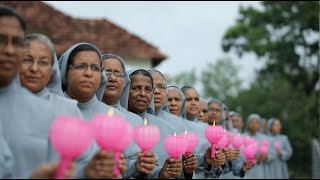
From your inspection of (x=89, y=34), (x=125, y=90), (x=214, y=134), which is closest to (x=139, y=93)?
(x=125, y=90)

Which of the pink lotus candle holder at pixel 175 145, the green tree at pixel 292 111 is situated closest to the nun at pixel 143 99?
the pink lotus candle holder at pixel 175 145

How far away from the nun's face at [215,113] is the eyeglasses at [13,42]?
8638 millimetres

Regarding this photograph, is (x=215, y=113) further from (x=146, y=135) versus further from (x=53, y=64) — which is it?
(x=53, y=64)

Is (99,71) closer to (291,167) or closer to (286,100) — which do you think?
(291,167)

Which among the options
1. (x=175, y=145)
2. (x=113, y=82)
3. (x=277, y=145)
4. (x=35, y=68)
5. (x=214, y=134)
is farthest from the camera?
(x=277, y=145)

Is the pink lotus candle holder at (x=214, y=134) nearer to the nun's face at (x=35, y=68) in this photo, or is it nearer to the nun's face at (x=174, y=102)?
the nun's face at (x=174, y=102)

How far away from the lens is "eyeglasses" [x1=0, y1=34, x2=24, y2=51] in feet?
14.5

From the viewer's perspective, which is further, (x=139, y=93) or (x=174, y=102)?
(x=174, y=102)

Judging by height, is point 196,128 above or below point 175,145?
above

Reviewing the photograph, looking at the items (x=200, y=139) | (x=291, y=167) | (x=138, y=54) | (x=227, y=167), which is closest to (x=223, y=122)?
(x=227, y=167)

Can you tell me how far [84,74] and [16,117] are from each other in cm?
125

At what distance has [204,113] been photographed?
490 inches

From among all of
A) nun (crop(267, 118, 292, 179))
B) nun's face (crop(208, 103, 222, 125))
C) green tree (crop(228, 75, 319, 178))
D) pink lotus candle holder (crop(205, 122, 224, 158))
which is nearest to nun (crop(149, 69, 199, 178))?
pink lotus candle holder (crop(205, 122, 224, 158))

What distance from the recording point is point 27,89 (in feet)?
16.1
